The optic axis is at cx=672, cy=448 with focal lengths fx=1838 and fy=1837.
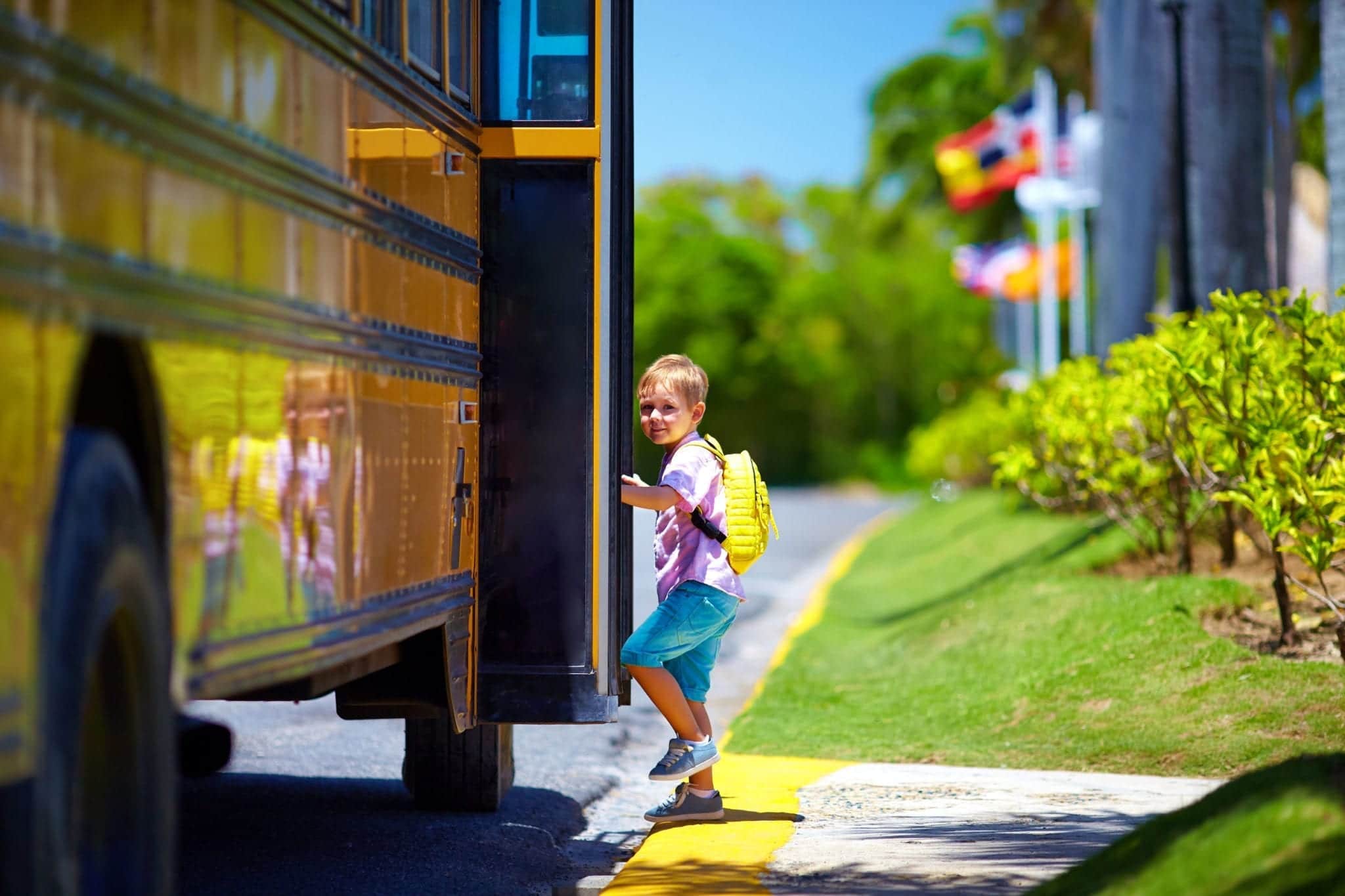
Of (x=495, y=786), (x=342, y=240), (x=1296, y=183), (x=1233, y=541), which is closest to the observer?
(x=342, y=240)

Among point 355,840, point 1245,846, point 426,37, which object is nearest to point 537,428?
point 426,37

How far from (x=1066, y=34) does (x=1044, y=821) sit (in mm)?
28028

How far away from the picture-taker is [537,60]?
5.91 m

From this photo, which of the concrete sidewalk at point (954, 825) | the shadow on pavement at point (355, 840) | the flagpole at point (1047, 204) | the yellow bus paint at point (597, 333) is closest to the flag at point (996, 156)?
the flagpole at point (1047, 204)

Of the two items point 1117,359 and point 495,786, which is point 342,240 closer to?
point 495,786

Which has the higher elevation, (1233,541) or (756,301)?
(756,301)

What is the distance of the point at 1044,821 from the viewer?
20.9ft

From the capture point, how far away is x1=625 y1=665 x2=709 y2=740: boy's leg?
613 cm

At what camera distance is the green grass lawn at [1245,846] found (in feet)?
12.9

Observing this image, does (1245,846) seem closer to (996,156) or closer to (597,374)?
(597,374)

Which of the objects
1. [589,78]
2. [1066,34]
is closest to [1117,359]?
[589,78]

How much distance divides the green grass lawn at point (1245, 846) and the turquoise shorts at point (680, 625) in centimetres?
168

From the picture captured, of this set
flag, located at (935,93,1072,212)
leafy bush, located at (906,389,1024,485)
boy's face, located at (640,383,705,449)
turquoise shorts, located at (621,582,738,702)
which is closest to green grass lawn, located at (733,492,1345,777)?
turquoise shorts, located at (621,582,738,702)

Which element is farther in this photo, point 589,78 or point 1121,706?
point 1121,706
